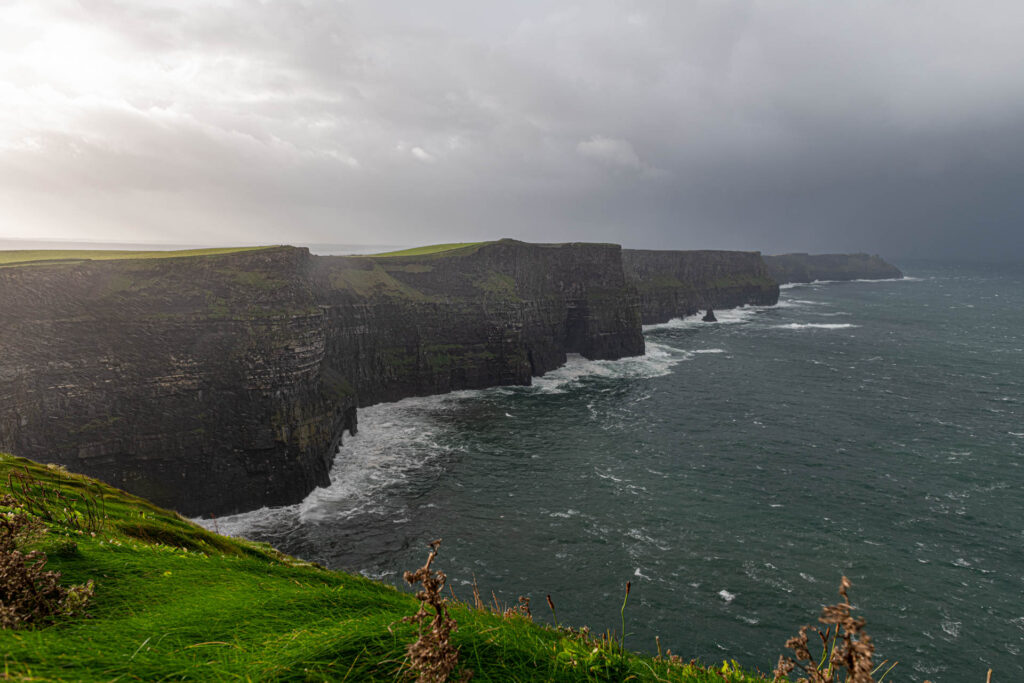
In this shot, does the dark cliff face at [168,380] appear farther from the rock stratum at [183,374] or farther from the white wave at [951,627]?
the white wave at [951,627]

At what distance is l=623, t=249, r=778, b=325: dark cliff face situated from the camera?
146 m

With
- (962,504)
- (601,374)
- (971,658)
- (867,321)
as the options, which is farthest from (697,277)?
(971,658)

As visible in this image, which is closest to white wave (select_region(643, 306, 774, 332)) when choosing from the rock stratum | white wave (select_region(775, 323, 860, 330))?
white wave (select_region(775, 323, 860, 330))

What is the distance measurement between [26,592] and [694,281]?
576 feet

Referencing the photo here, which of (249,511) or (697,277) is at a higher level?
(697,277)

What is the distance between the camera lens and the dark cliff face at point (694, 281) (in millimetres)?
145500

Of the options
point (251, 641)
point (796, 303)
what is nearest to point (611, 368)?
point (251, 641)

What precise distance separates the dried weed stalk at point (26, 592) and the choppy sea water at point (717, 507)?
1053cm

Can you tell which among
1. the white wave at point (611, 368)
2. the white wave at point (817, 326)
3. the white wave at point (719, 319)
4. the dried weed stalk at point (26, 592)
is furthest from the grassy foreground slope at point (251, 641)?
the white wave at point (817, 326)

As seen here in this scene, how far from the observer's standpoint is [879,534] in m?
34.2

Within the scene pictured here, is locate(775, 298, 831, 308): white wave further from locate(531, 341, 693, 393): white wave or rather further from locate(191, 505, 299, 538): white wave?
locate(191, 505, 299, 538): white wave

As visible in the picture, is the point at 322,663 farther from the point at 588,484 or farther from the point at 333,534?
the point at 588,484

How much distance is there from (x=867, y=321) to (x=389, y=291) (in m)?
125

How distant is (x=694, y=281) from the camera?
6555 inches
